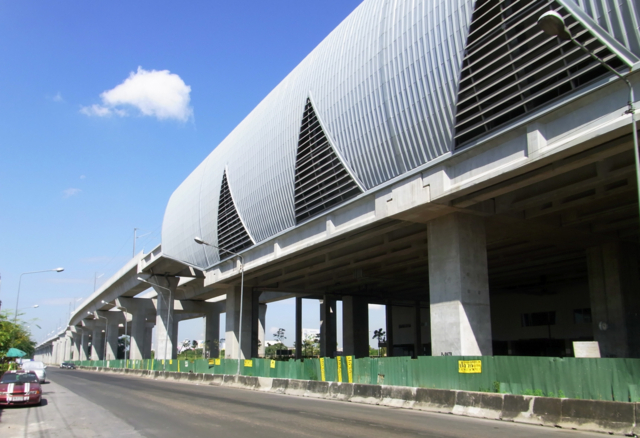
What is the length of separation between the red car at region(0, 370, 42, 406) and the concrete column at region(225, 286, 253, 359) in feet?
84.4

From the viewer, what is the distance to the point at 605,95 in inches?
606

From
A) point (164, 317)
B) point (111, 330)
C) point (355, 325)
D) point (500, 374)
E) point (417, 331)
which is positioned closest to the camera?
point (500, 374)

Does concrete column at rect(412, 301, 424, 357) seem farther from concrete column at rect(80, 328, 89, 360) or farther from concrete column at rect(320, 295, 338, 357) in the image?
concrete column at rect(80, 328, 89, 360)

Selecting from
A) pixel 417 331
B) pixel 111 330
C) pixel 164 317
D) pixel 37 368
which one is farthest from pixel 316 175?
pixel 111 330

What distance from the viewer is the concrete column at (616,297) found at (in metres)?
28.8

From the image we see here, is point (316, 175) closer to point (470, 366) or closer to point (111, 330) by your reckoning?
point (470, 366)

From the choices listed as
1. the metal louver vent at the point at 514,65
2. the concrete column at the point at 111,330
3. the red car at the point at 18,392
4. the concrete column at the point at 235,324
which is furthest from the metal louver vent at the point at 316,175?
the concrete column at the point at 111,330

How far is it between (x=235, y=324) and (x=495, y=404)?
109 feet

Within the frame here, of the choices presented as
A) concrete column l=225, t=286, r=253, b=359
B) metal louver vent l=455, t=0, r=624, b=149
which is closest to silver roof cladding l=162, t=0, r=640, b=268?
metal louver vent l=455, t=0, r=624, b=149

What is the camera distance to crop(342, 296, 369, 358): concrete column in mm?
57938

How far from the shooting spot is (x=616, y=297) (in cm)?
2900

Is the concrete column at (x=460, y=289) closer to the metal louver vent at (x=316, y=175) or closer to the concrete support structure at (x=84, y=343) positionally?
the metal louver vent at (x=316, y=175)

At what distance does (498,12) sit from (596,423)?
522 inches

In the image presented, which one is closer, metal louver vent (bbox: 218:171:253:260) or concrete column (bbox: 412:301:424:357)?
metal louver vent (bbox: 218:171:253:260)
